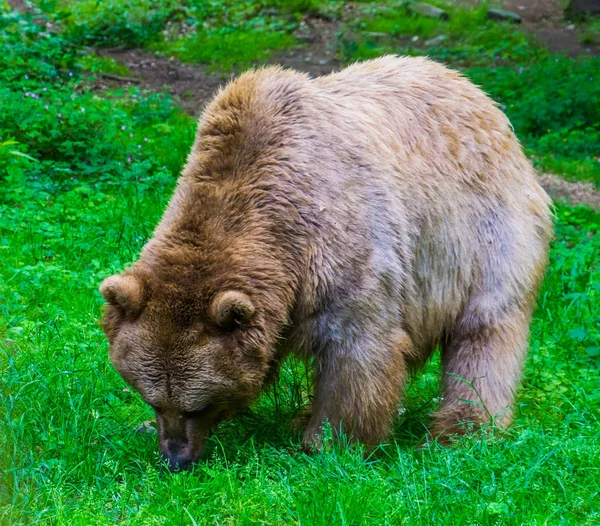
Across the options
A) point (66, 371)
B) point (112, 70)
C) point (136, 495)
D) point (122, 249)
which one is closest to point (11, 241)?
point (122, 249)

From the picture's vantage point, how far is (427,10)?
1404 cm

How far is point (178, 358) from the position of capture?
421 centimetres

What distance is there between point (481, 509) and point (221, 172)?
2.08 meters

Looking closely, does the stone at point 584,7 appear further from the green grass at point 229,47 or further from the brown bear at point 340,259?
the brown bear at point 340,259

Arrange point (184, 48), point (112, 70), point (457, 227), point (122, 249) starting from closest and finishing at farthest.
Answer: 1. point (457, 227)
2. point (122, 249)
3. point (112, 70)
4. point (184, 48)

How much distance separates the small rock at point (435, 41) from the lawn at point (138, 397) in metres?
1.73

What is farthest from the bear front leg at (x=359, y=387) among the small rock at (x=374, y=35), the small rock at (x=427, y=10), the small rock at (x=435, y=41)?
the small rock at (x=427, y=10)

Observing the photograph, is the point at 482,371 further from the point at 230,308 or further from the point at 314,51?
the point at 314,51

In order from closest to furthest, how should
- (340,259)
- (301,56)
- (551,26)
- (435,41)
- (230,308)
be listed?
(230,308), (340,259), (301,56), (435,41), (551,26)

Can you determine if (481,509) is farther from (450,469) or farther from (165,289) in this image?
(165,289)

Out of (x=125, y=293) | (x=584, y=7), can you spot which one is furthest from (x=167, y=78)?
(x=125, y=293)

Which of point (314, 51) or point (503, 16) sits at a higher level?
point (503, 16)

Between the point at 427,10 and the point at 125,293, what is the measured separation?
11.1 m

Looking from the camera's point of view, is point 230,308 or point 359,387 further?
point 359,387
